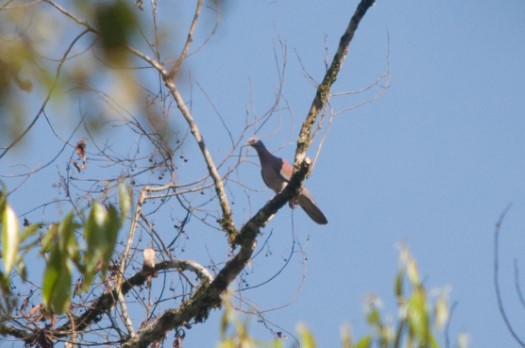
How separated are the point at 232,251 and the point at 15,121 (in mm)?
1937

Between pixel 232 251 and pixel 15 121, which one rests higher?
pixel 232 251

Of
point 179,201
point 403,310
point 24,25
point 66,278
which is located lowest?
point 403,310

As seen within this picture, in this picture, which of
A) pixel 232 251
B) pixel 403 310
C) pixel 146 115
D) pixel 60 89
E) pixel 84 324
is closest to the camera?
pixel 403 310

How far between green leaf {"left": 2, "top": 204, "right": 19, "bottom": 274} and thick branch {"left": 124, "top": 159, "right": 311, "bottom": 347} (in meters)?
1.71

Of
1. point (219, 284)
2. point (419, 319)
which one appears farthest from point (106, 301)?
point (419, 319)

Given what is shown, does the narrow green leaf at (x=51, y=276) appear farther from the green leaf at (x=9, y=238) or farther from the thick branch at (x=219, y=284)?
the thick branch at (x=219, y=284)

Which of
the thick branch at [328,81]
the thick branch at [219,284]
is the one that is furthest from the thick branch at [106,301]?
the thick branch at [328,81]

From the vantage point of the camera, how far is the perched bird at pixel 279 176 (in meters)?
6.74

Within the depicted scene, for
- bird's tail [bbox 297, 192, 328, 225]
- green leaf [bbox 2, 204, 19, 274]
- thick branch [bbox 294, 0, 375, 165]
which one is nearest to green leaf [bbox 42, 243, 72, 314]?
green leaf [bbox 2, 204, 19, 274]

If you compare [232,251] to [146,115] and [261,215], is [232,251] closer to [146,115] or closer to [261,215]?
[261,215]

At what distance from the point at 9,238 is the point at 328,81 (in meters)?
2.34

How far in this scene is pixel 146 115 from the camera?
14.4ft

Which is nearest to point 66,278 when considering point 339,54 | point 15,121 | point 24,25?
point 15,121

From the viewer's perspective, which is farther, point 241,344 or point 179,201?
point 179,201
